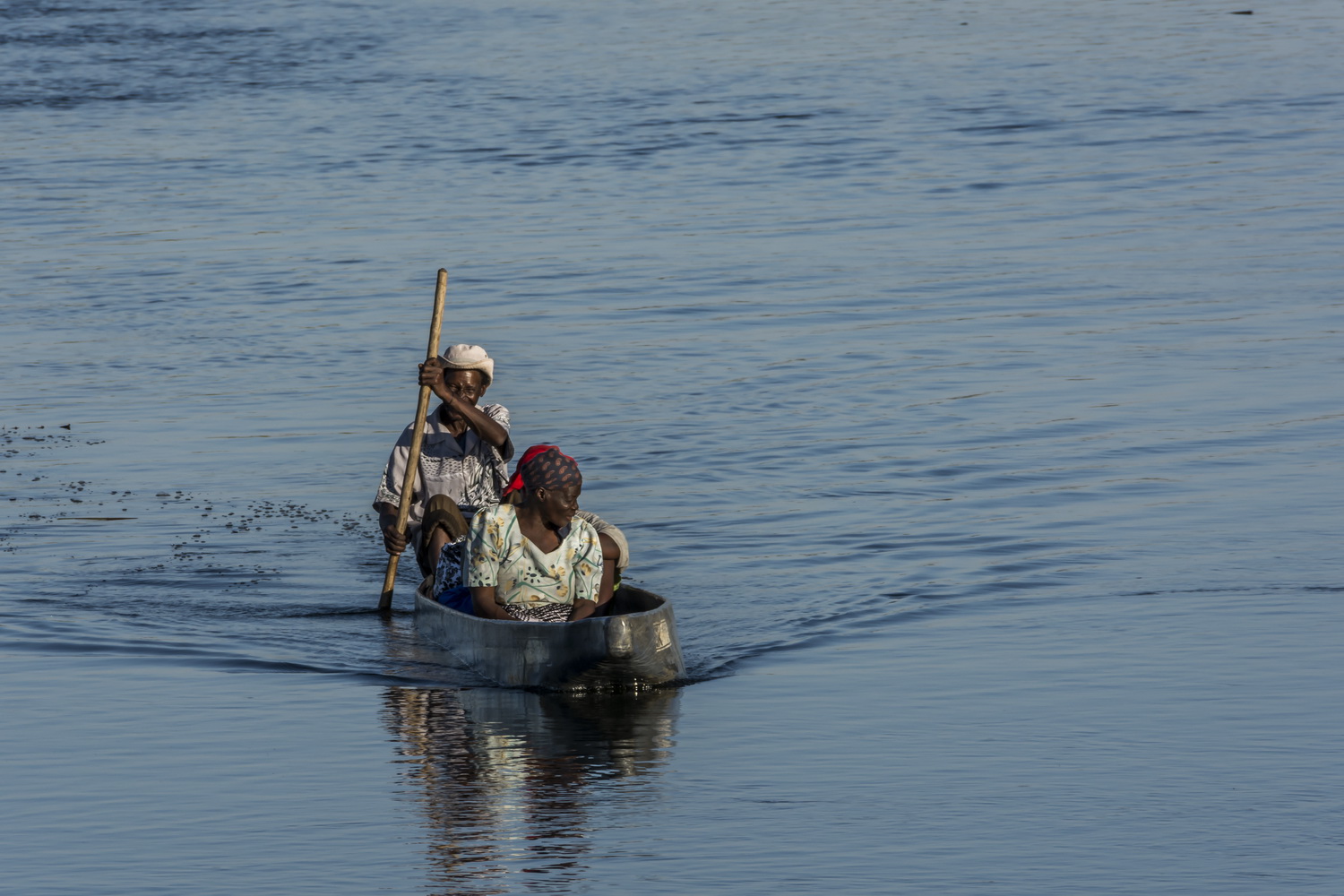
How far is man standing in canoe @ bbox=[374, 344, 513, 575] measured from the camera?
11.6 m

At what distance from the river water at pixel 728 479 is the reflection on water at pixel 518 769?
31 mm

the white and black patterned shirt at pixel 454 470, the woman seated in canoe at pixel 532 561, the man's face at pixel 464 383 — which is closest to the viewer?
the woman seated in canoe at pixel 532 561

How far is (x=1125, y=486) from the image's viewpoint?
14570 millimetres

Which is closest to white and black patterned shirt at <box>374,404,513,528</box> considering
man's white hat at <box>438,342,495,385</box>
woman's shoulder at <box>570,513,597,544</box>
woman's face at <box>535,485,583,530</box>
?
man's white hat at <box>438,342,495,385</box>

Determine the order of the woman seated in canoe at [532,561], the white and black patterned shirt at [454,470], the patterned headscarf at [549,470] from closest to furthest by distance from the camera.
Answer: the patterned headscarf at [549,470] → the woman seated in canoe at [532,561] → the white and black patterned shirt at [454,470]

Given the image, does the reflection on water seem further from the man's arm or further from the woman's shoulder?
the man's arm

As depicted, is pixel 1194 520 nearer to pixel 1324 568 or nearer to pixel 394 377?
pixel 1324 568

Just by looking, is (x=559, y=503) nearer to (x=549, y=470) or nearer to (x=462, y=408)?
(x=549, y=470)

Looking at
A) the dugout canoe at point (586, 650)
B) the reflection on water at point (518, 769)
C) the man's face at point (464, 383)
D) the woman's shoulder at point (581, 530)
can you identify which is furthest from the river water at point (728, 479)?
the man's face at point (464, 383)

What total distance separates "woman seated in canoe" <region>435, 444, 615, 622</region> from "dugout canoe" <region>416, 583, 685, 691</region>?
0.16 metres

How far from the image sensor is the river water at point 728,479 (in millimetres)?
8273

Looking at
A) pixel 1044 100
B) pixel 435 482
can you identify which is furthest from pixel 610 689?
pixel 1044 100

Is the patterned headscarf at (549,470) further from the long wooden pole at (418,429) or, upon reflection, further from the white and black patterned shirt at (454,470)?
the white and black patterned shirt at (454,470)

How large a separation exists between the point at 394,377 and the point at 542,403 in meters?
1.85
